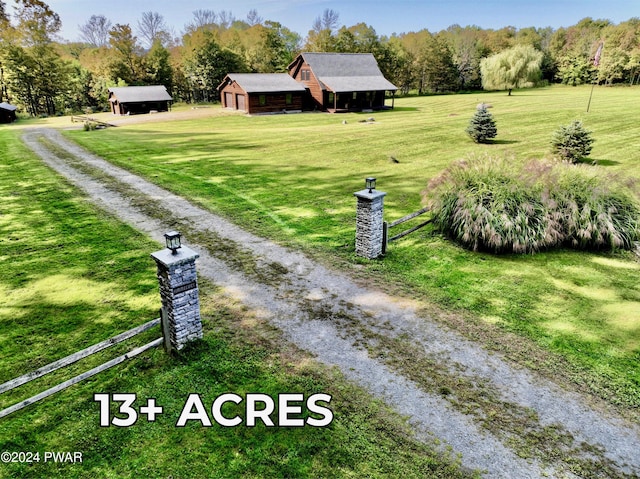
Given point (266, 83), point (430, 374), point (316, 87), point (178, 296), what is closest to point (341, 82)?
point (316, 87)

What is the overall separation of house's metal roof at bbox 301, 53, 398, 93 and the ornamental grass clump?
1392 inches

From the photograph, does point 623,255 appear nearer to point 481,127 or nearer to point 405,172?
point 405,172

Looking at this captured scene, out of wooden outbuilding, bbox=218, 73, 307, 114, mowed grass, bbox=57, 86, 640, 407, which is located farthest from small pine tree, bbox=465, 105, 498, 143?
wooden outbuilding, bbox=218, 73, 307, 114

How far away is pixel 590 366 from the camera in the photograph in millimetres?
6766

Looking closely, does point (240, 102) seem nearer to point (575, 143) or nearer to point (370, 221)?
point (575, 143)

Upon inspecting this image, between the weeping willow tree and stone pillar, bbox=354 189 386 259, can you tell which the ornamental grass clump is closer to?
stone pillar, bbox=354 189 386 259

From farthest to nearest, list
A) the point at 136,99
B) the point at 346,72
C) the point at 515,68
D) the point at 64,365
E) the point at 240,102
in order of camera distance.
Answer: the point at 515,68 → the point at 136,99 → the point at 346,72 → the point at 240,102 → the point at 64,365

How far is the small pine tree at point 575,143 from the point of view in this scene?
813 inches

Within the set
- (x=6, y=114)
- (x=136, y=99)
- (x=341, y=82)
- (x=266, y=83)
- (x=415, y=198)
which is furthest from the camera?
(x=136, y=99)

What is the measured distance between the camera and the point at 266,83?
4709 cm

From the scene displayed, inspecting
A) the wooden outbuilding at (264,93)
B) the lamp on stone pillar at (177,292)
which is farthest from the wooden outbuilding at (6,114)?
the lamp on stone pillar at (177,292)

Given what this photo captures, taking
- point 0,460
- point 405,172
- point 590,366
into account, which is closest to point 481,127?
point 405,172

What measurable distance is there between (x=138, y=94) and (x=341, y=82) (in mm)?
27099

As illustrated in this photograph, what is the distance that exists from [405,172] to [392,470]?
1626 centimetres
